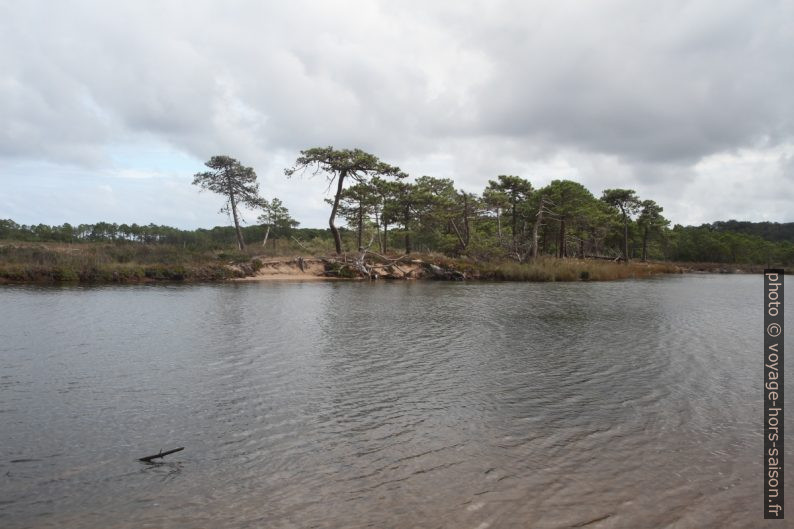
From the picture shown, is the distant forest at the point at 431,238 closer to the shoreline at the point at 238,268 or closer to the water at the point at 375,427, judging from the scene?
the shoreline at the point at 238,268

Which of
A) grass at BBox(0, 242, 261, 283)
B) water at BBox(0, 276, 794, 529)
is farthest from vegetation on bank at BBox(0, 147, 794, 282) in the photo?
water at BBox(0, 276, 794, 529)

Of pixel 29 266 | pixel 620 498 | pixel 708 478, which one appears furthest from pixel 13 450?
pixel 29 266

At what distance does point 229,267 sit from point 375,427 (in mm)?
33535

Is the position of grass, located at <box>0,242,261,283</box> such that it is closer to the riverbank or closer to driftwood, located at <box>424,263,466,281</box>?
the riverbank

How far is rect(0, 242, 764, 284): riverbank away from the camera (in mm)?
31458

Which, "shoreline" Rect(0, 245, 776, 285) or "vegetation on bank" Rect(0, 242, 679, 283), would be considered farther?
"shoreline" Rect(0, 245, 776, 285)

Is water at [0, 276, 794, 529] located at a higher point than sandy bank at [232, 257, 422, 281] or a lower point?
lower

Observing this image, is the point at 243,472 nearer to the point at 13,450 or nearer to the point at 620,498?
the point at 13,450

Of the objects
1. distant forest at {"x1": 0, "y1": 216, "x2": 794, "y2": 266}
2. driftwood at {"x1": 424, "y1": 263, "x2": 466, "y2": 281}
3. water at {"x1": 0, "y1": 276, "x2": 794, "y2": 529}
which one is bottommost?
water at {"x1": 0, "y1": 276, "x2": 794, "y2": 529}

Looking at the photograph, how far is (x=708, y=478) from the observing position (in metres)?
5.62

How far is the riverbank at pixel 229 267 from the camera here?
31458 mm

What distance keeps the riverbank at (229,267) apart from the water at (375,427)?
59.5ft

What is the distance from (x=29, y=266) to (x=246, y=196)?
860 inches

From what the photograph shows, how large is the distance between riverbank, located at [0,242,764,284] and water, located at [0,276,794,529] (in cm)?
1813
